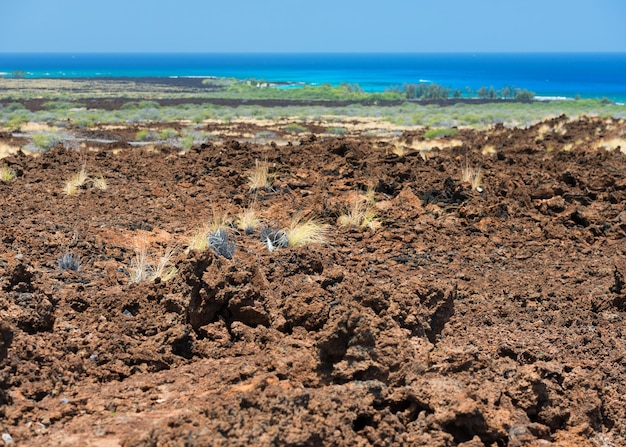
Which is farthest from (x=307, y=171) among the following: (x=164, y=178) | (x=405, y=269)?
(x=405, y=269)

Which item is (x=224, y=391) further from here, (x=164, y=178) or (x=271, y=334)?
(x=164, y=178)

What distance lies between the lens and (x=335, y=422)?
3053 mm

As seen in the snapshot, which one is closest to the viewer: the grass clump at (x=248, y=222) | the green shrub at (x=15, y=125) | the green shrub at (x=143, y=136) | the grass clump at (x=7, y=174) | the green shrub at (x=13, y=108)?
→ the grass clump at (x=248, y=222)

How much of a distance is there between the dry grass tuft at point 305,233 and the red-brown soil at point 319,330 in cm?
24

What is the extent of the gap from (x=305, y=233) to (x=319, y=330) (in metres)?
3.29

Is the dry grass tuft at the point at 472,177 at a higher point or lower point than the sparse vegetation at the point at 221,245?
higher

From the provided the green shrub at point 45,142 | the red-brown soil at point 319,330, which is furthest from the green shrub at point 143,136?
the red-brown soil at point 319,330

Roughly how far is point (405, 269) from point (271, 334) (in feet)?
9.75

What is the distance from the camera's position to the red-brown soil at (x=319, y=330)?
3.29 m

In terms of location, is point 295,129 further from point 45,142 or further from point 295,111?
point 295,111

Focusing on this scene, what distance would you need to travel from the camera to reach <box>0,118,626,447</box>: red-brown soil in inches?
129

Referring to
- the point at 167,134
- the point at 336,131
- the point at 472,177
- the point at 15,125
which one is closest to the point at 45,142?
the point at 167,134

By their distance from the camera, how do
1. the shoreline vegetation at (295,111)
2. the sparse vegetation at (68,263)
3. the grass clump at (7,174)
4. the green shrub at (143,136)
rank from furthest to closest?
the shoreline vegetation at (295,111)
the green shrub at (143,136)
the grass clump at (7,174)
the sparse vegetation at (68,263)

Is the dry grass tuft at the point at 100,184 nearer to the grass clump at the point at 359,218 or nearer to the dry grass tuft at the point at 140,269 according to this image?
the dry grass tuft at the point at 140,269
